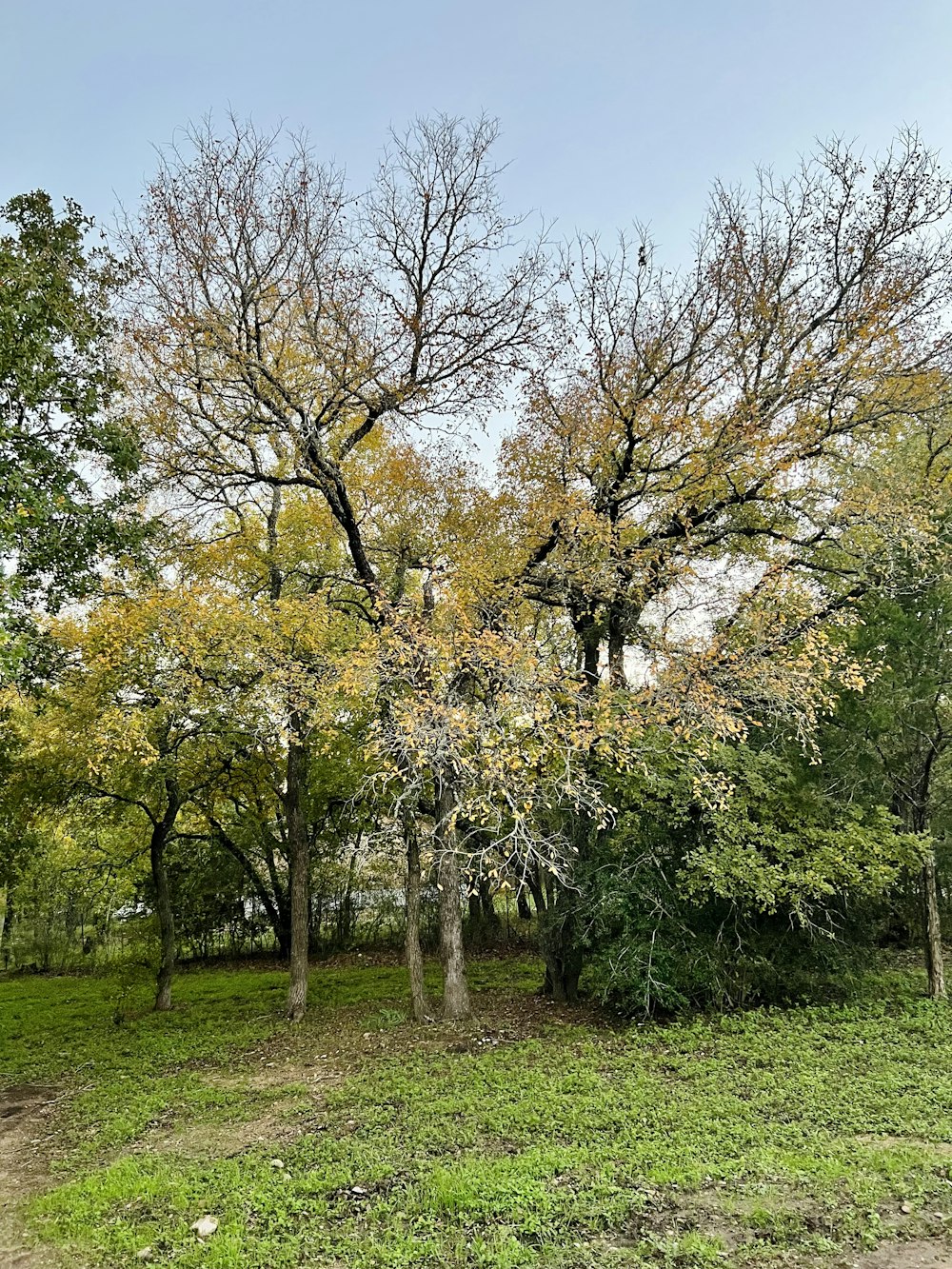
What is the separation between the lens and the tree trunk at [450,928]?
8.80 m

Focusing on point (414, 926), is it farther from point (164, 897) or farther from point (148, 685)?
point (148, 685)

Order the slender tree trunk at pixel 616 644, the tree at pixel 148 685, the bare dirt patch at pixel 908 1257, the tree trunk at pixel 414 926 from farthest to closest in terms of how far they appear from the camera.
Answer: the slender tree trunk at pixel 616 644 < the tree trunk at pixel 414 926 < the tree at pixel 148 685 < the bare dirt patch at pixel 908 1257

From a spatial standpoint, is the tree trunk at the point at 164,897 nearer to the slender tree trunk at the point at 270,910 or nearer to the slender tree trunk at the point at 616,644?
the slender tree trunk at the point at 270,910

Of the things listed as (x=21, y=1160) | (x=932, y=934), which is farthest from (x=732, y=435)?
(x=21, y=1160)

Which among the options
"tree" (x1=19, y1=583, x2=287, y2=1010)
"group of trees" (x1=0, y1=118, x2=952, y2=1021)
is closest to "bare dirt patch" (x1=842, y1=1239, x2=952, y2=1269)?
"group of trees" (x1=0, y1=118, x2=952, y2=1021)

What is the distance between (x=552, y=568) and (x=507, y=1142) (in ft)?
21.1

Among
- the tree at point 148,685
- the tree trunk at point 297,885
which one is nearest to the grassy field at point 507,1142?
the tree trunk at point 297,885

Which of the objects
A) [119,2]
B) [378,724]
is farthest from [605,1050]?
[119,2]

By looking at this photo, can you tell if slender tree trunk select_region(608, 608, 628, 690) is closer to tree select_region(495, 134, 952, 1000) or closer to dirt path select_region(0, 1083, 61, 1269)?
tree select_region(495, 134, 952, 1000)

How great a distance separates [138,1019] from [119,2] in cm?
1334

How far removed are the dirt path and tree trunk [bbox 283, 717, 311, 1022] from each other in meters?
3.23

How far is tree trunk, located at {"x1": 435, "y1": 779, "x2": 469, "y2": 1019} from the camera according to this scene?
880cm

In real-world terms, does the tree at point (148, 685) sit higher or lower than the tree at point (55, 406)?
lower

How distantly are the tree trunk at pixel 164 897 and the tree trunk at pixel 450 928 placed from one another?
4553 mm
